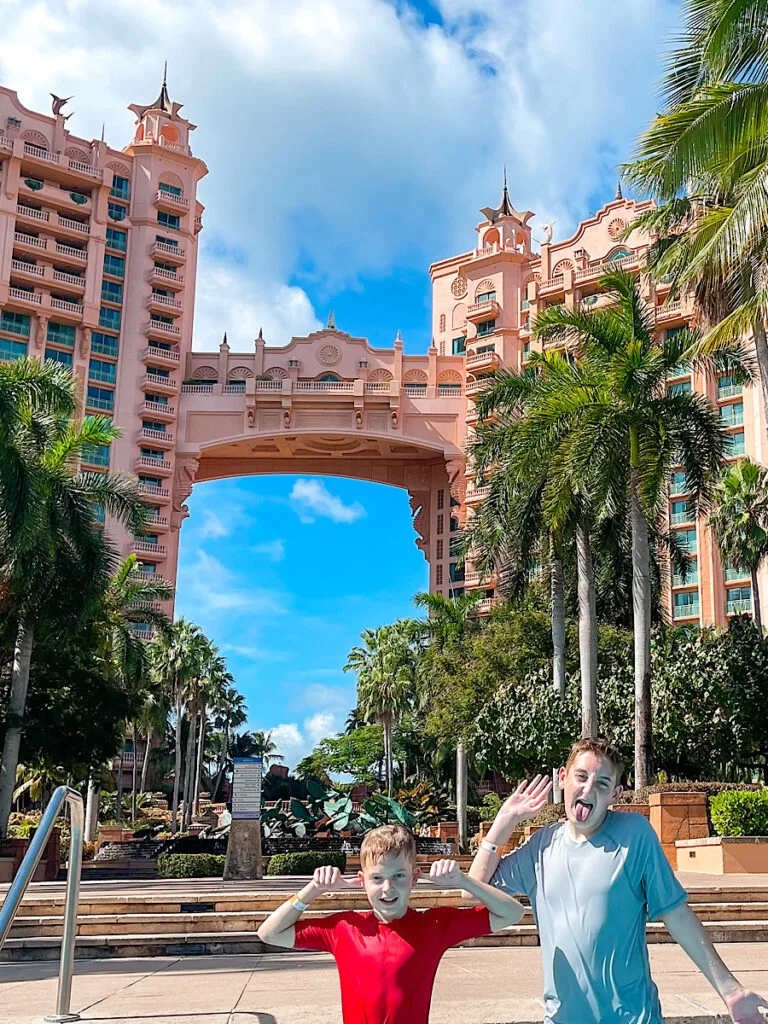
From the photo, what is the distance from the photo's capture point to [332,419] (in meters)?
77.4

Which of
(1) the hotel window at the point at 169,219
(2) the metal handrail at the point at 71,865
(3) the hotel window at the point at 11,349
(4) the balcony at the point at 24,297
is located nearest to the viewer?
(2) the metal handrail at the point at 71,865

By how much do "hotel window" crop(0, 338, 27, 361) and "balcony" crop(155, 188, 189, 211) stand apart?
1444 centimetres

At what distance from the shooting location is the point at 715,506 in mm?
46219

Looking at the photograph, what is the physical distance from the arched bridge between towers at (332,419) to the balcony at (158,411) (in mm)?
1147

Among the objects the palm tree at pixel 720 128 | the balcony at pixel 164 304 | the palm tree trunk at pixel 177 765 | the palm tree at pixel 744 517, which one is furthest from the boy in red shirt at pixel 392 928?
the balcony at pixel 164 304

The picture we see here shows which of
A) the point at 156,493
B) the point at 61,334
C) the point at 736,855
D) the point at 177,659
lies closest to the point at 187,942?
the point at 736,855

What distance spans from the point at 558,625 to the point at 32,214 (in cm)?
5866

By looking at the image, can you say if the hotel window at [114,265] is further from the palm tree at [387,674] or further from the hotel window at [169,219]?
the palm tree at [387,674]

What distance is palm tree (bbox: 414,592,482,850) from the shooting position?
41.8m

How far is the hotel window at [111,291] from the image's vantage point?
77.9 metres

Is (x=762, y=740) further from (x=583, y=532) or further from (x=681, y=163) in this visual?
(x=681, y=163)

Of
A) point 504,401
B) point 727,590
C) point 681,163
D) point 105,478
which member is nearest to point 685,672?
point 504,401

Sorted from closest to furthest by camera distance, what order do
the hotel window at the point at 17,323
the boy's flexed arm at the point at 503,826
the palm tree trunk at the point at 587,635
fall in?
the boy's flexed arm at the point at 503,826
the palm tree trunk at the point at 587,635
the hotel window at the point at 17,323

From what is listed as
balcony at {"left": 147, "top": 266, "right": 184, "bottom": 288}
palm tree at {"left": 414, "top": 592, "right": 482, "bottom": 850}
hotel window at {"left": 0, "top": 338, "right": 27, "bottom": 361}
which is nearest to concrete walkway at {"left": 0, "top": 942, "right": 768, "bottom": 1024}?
palm tree at {"left": 414, "top": 592, "right": 482, "bottom": 850}
